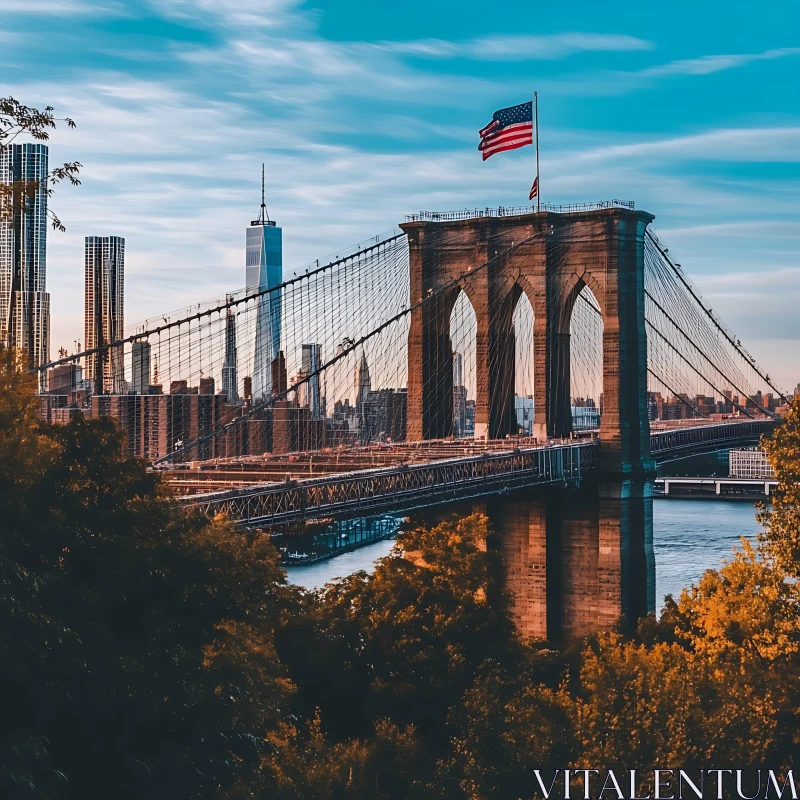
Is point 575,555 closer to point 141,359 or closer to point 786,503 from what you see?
point 141,359

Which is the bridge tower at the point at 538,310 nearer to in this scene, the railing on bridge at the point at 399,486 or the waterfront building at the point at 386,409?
the railing on bridge at the point at 399,486

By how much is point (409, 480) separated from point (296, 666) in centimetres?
1012

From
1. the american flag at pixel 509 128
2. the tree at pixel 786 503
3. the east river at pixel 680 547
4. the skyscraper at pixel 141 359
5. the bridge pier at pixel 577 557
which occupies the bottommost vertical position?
the east river at pixel 680 547

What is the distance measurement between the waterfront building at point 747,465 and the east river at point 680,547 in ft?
52.7

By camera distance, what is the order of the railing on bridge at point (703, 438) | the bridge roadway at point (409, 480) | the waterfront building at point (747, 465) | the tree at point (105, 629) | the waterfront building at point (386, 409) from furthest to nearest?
the waterfront building at point (747, 465) → the railing on bridge at point (703, 438) → the waterfront building at point (386, 409) → the bridge roadway at point (409, 480) → the tree at point (105, 629)

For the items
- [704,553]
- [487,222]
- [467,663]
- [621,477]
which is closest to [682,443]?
[621,477]

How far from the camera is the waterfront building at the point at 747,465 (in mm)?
126000

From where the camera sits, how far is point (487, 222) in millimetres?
42812

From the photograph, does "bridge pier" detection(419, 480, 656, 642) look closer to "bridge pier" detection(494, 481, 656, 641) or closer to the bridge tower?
"bridge pier" detection(494, 481, 656, 641)

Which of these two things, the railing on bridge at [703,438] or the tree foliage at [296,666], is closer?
the tree foliage at [296,666]

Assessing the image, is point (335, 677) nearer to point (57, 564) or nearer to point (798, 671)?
point (798, 671)

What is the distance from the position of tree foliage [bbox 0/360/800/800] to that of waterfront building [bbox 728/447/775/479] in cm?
9795

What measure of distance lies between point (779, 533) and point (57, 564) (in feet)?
43.2

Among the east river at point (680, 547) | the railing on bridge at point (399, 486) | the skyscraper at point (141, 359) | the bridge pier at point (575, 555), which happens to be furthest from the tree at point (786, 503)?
the east river at point (680, 547)
